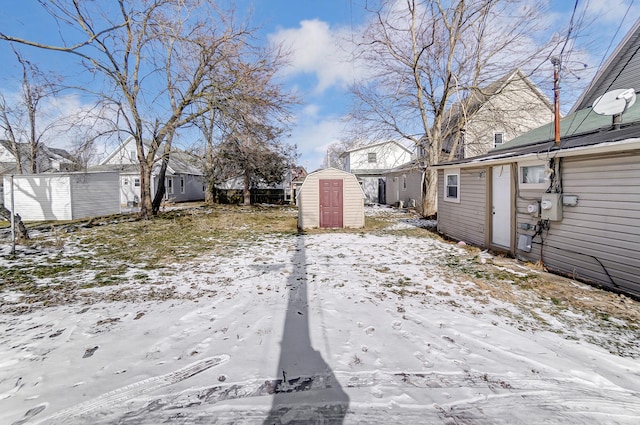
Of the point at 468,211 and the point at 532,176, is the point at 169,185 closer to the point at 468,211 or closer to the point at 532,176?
the point at 468,211

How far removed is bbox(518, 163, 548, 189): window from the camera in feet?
19.7

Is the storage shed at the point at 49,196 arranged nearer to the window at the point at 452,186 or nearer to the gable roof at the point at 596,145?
the window at the point at 452,186

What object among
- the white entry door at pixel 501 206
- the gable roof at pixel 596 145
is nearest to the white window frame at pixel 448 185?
the white entry door at pixel 501 206

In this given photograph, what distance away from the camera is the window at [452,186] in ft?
30.8

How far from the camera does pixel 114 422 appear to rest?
2033 mm

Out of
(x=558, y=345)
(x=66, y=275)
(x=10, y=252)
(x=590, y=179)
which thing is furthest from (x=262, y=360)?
(x=10, y=252)

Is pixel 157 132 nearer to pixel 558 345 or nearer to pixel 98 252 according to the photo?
pixel 98 252

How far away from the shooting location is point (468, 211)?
879cm

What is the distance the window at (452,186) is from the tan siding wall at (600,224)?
3704mm

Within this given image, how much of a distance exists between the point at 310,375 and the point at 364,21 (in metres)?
16.2

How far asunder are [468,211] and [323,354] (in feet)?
24.6

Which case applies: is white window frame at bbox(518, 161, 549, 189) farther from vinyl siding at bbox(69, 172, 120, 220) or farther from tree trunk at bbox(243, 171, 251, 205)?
tree trunk at bbox(243, 171, 251, 205)

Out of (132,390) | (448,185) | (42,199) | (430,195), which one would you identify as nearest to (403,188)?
(430,195)

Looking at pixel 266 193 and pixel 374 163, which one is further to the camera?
pixel 374 163
